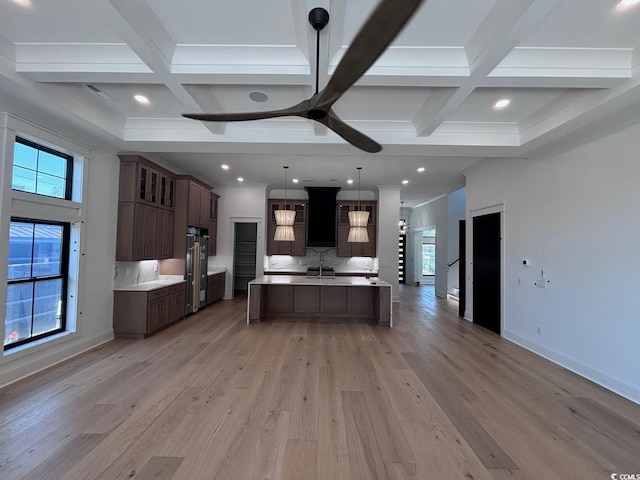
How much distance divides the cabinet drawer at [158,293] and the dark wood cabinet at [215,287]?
6.00 feet

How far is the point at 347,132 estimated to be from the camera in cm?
224

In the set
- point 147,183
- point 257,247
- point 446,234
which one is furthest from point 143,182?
point 446,234

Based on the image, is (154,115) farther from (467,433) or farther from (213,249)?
(467,433)

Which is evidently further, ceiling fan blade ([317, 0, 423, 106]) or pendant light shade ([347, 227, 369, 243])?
pendant light shade ([347, 227, 369, 243])

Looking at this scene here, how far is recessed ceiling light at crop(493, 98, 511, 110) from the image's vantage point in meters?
3.24

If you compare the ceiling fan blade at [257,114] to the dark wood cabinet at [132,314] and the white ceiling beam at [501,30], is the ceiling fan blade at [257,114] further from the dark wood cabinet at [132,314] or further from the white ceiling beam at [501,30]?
the dark wood cabinet at [132,314]

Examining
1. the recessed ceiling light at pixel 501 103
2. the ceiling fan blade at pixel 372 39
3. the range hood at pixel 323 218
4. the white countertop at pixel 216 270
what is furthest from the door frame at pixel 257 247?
the ceiling fan blade at pixel 372 39

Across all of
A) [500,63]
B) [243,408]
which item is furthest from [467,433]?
[500,63]

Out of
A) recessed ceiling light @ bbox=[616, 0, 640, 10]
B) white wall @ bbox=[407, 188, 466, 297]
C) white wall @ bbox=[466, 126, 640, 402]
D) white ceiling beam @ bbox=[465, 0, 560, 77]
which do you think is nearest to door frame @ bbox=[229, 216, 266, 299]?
white wall @ bbox=[407, 188, 466, 297]

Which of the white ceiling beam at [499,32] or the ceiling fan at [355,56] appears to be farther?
the white ceiling beam at [499,32]

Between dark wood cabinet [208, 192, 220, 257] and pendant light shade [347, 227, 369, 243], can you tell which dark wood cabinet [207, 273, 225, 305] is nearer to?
dark wood cabinet [208, 192, 220, 257]

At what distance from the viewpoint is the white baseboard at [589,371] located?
2865 millimetres

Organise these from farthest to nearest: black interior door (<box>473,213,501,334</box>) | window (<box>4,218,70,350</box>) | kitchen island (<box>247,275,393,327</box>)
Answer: kitchen island (<box>247,275,393,327</box>) → black interior door (<box>473,213,501,334</box>) → window (<box>4,218,70,350</box>)

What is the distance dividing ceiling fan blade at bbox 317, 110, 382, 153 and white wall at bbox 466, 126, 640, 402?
9.29ft
